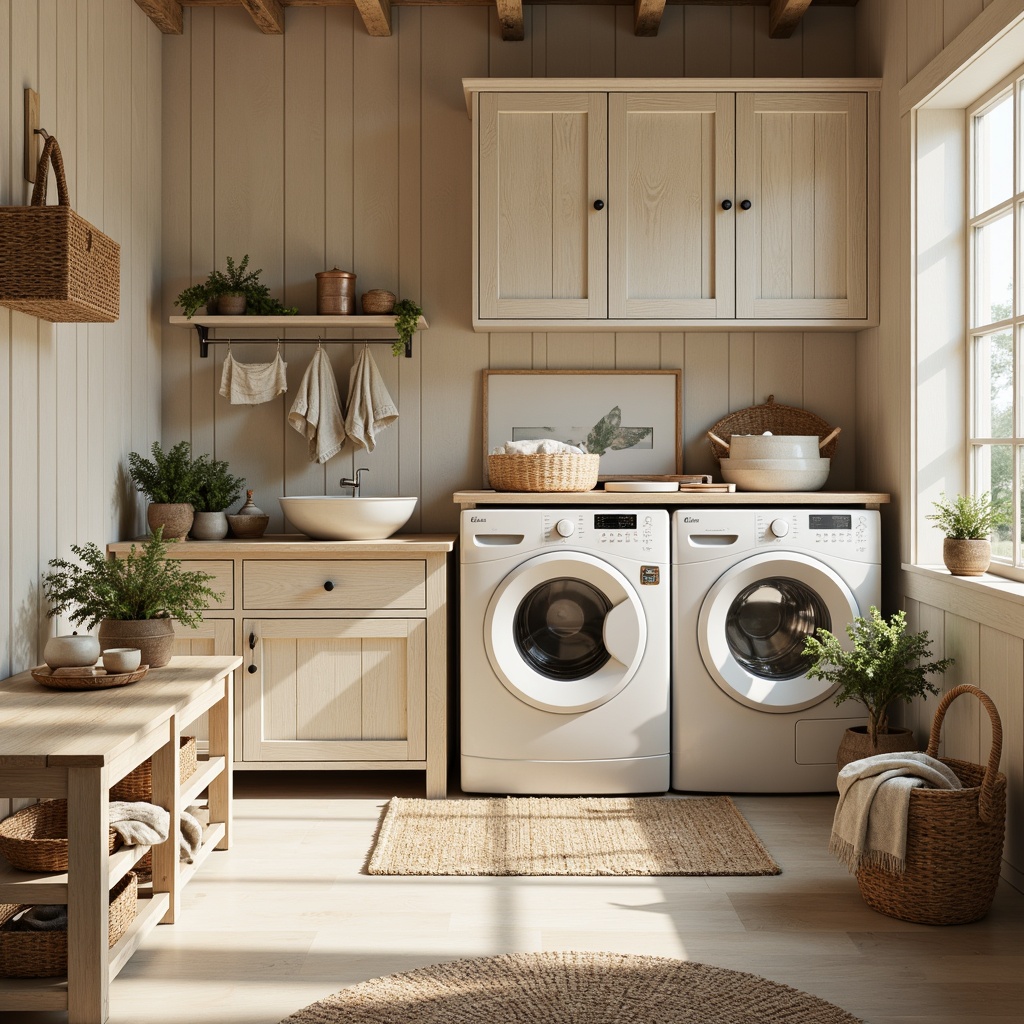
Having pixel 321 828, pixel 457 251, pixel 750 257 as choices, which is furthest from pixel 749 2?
pixel 321 828

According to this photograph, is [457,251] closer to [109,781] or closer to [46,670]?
[46,670]

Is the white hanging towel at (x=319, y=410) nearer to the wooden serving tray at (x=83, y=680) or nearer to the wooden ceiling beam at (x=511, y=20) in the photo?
the wooden ceiling beam at (x=511, y=20)

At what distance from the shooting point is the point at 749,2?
3.76 m

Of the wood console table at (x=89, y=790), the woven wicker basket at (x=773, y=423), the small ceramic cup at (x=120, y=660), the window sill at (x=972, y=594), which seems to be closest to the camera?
the wood console table at (x=89, y=790)

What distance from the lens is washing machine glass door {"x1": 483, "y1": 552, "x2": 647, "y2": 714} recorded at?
3277mm

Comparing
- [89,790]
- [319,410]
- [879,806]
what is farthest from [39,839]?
[319,410]

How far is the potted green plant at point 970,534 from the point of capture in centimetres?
289

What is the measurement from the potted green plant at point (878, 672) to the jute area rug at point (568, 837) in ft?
1.42

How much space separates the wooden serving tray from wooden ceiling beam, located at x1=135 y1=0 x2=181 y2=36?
2311 millimetres

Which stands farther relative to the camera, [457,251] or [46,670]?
[457,251]

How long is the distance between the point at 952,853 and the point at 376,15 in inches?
121

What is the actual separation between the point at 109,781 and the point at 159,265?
2.37m

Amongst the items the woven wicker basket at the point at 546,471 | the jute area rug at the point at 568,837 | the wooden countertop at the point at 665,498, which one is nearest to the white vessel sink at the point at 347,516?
the wooden countertop at the point at 665,498

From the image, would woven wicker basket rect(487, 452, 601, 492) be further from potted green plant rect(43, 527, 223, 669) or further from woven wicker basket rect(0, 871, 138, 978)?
woven wicker basket rect(0, 871, 138, 978)
